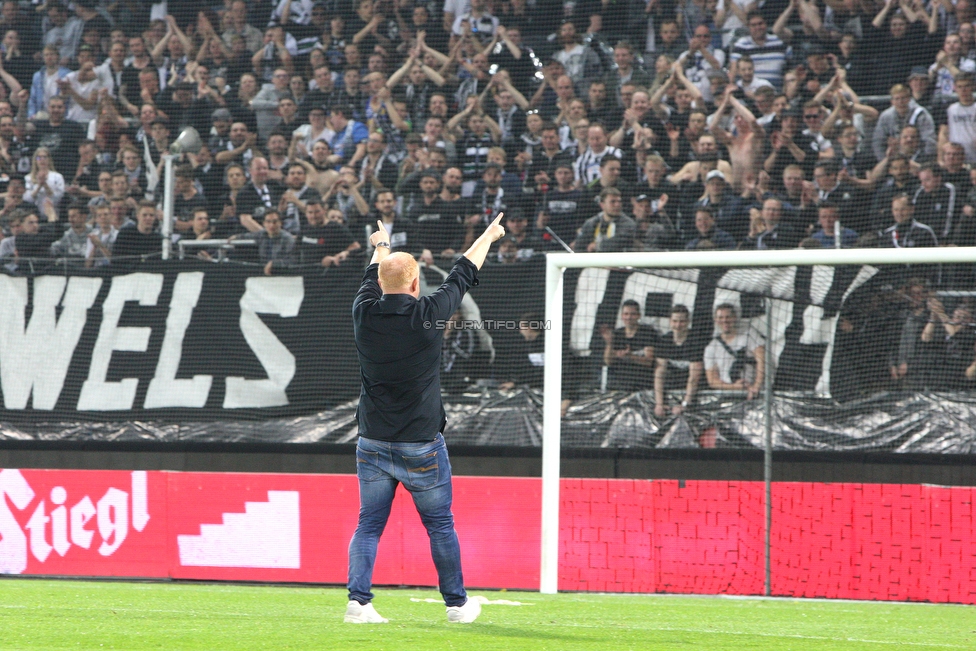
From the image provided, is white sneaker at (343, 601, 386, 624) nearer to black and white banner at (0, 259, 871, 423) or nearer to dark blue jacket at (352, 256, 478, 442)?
dark blue jacket at (352, 256, 478, 442)

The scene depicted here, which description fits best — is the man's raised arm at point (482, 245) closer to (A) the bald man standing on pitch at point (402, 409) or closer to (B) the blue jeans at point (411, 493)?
(A) the bald man standing on pitch at point (402, 409)

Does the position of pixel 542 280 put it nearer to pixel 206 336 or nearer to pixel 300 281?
pixel 300 281

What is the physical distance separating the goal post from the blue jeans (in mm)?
3437

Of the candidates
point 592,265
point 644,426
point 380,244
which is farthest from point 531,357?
point 380,244

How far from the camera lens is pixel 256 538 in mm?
10164

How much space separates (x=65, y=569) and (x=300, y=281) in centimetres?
331

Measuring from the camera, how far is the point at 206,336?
1130cm

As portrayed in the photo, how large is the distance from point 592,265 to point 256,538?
379 cm

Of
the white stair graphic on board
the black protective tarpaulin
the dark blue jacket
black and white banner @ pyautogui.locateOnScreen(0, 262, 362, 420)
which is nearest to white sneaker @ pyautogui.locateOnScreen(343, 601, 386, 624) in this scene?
the dark blue jacket

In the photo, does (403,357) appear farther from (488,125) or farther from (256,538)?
(488,125)

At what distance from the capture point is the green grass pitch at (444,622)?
5094mm

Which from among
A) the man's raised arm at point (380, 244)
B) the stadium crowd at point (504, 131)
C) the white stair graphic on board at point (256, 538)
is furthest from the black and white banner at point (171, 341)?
the man's raised arm at point (380, 244)

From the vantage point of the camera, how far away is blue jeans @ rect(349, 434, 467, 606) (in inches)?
212

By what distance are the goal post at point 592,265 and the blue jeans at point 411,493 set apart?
3.44 meters
